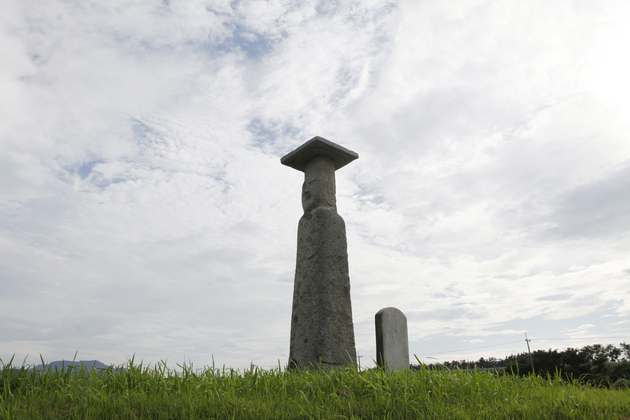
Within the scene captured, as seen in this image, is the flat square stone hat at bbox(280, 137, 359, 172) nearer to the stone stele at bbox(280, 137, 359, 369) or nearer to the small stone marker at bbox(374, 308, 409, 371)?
the stone stele at bbox(280, 137, 359, 369)

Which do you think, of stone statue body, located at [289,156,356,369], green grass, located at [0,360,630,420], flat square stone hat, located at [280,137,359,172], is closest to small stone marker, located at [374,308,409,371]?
stone statue body, located at [289,156,356,369]

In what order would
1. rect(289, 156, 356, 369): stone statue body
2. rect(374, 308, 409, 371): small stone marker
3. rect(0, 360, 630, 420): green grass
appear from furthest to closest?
rect(289, 156, 356, 369): stone statue body
rect(374, 308, 409, 371): small stone marker
rect(0, 360, 630, 420): green grass

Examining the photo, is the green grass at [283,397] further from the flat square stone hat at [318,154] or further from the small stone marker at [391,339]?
the flat square stone hat at [318,154]

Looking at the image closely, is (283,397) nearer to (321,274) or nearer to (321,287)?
(321,287)

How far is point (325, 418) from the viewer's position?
10.7 ft

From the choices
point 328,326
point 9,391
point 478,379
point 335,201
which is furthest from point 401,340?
point 9,391

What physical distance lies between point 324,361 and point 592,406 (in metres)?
3.01

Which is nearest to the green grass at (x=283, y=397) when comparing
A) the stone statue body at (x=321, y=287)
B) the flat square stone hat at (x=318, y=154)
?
the stone statue body at (x=321, y=287)

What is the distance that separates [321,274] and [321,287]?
7.5 inches

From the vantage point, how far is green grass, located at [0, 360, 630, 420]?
132 inches

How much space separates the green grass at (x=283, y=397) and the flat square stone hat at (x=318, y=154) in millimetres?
3518

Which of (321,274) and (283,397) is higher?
(321,274)

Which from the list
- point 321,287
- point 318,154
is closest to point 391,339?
point 321,287

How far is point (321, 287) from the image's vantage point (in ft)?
19.7
